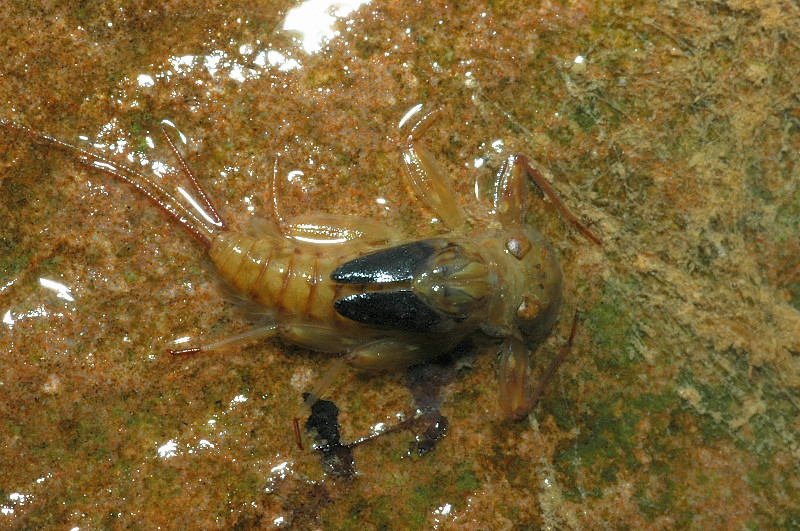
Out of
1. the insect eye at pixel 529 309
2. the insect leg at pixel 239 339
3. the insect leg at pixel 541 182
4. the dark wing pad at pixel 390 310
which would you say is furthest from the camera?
the insect leg at pixel 541 182

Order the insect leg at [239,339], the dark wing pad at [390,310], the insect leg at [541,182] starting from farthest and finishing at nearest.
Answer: the insect leg at [541,182]
the insect leg at [239,339]
the dark wing pad at [390,310]

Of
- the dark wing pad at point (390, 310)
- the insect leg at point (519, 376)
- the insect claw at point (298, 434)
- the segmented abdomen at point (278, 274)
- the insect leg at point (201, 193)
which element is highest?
the insect leg at point (201, 193)

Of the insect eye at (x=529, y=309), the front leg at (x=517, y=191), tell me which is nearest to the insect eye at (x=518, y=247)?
the front leg at (x=517, y=191)

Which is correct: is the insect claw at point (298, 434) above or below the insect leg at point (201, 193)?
below

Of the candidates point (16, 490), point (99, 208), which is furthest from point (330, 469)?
point (99, 208)

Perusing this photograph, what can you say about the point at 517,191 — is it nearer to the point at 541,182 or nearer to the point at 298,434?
the point at 541,182

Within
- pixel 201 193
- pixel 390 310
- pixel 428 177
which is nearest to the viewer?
pixel 390 310

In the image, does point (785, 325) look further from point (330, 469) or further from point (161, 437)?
point (161, 437)

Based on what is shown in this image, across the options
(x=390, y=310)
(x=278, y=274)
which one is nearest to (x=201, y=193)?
(x=278, y=274)

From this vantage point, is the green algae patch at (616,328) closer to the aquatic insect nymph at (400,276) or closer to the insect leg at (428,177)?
the aquatic insect nymph at (400,276)
